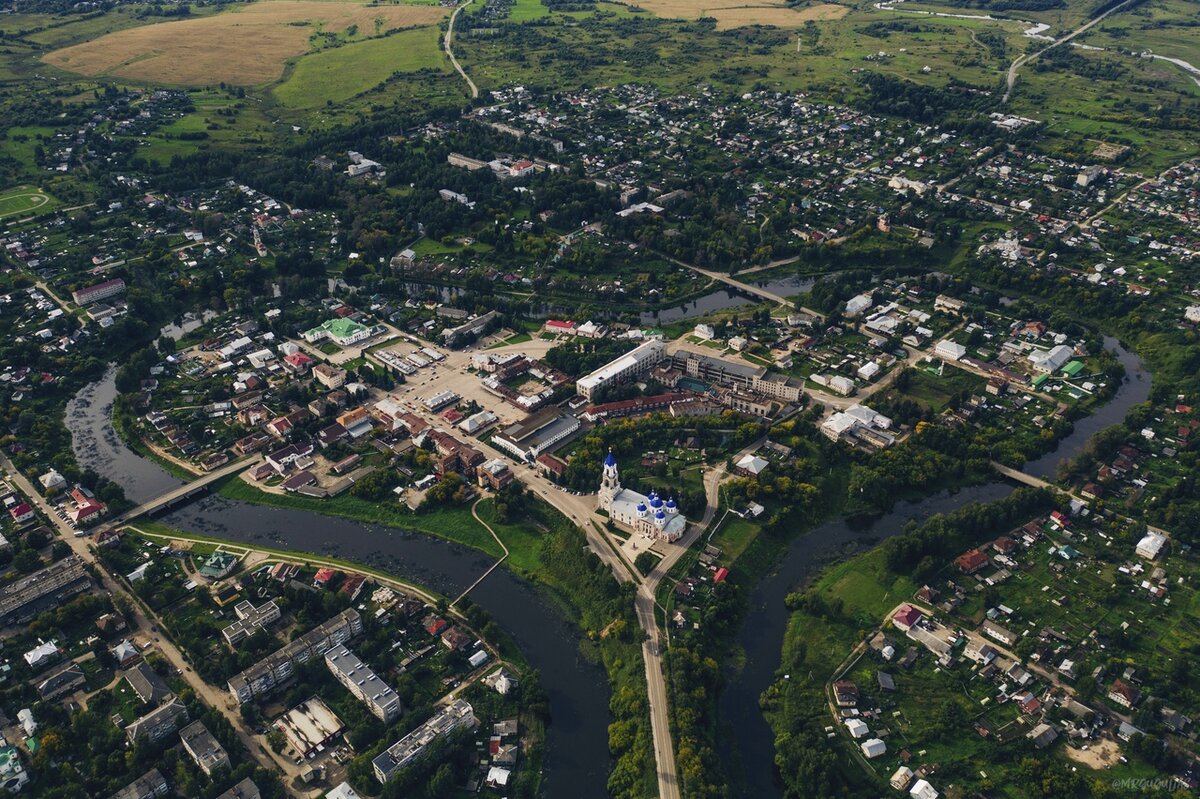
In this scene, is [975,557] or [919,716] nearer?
[919,716]

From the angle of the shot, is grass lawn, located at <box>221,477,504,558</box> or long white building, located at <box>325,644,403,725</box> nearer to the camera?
long white building, located at <box>325,644,403,725</box>

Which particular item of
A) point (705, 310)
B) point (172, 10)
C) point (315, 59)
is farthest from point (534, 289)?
point (172, 10)

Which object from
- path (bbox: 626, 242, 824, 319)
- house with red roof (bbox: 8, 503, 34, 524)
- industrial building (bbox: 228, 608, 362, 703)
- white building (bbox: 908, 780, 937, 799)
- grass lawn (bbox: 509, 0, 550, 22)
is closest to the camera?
white building (bbox: 908, 780, 937, 799)

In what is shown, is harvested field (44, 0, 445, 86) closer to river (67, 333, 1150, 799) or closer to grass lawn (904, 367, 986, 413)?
river (67, 333, 1150, 799)

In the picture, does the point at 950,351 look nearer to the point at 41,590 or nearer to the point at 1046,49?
the point at 41,590

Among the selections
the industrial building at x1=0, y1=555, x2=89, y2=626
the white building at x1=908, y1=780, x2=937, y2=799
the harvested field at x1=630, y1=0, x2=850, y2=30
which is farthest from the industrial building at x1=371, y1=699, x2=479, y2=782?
the harvested field at x1=630, y1=0, x2=850, y2=30

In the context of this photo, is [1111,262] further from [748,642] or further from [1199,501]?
[748,642]
